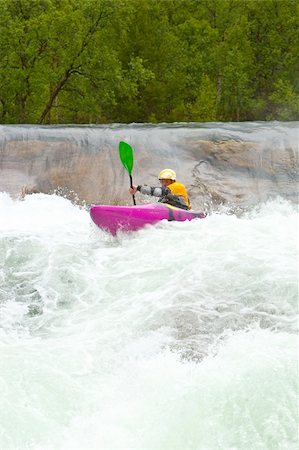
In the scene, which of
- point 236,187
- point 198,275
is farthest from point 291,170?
point 198,275

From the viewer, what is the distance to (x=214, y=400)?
377 centimetres

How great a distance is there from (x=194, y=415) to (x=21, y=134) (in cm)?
969

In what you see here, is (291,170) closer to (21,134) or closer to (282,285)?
(21,134)

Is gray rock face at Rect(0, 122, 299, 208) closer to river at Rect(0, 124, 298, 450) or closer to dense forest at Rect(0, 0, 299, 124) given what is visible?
river at Rect(0, 124, 298, 450)

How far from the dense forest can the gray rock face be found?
6757mm

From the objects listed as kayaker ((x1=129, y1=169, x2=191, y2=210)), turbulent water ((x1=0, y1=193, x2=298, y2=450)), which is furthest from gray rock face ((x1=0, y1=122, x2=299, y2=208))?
turbulent water ((x1=0, y1=193, x2=298, y2=450))

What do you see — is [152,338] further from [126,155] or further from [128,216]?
[126,155]

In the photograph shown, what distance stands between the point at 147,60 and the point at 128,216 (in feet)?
48.0

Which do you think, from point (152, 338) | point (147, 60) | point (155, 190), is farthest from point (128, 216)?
point (147, 60)

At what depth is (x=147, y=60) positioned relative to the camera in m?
21.1

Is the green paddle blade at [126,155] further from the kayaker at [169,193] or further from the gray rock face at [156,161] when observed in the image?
the gray rock face at [156,161]

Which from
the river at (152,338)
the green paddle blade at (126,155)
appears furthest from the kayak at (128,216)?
the green paddle blade at (126,155)

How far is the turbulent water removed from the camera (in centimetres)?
363

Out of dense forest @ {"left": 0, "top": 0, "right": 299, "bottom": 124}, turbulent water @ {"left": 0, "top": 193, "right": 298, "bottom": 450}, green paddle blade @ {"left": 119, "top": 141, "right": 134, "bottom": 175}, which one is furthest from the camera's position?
dense forest @ {"left": 0, "top": 0, "right": 299, "bottom": 124}
